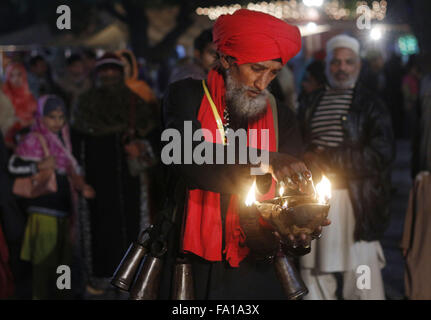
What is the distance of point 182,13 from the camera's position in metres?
21.8

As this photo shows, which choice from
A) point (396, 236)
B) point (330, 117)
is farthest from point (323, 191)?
point (396, 236)

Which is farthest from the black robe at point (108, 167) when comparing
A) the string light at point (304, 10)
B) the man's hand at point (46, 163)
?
the string light at point (304, 10)

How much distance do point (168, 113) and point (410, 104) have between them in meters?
14.9

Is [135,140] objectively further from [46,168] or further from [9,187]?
[9,187]

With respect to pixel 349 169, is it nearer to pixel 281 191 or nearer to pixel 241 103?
pixel 241 103

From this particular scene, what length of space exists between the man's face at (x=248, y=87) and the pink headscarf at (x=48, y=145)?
3.15m

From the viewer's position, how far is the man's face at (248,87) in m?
2.63

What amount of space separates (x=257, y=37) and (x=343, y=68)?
2783mm

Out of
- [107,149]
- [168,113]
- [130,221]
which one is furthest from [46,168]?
[168,113]

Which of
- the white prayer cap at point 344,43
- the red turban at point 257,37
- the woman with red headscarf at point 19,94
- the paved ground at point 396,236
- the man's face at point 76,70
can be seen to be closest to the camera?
the red turban at point 257,37

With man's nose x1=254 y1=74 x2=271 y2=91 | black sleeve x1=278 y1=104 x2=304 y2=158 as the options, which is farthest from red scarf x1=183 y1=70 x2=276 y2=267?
man's nose x1=254 y1=74 x2=271 y2=91

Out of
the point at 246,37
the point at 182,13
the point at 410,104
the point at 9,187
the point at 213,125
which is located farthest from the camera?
the point at 182,13

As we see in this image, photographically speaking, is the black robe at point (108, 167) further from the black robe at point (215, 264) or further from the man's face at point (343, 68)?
the black robe at point (215, 264)

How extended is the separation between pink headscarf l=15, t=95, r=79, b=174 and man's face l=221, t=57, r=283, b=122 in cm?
315
